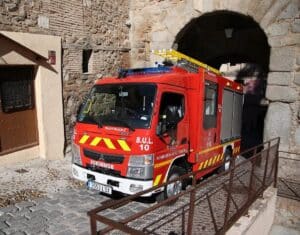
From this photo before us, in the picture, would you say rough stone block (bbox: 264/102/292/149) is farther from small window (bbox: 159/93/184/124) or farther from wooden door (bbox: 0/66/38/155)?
wooden door (bbox: 0/66/38/155)

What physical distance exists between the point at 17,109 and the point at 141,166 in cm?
398

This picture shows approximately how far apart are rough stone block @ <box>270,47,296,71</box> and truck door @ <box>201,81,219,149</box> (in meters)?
2.04

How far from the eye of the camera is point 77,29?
866 centimetres

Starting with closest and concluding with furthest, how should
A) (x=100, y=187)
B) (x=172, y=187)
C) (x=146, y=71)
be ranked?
1. (x=100, y=187)
2. (x=172, y=187)
3. (x=146, y=71)

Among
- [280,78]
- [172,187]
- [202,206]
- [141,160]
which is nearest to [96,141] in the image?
[141,160]

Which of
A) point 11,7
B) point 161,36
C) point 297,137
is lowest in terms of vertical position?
point 297,137

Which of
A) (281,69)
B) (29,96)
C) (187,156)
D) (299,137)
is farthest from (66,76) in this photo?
(299,137)

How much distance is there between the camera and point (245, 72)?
76.1ft

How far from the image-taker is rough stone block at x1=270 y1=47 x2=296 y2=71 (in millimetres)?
7601

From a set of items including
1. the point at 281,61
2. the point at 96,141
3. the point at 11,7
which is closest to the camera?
the point at 96,141

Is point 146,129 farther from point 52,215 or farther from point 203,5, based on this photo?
point 203,5

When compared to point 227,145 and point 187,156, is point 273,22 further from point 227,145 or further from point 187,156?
point 187,156

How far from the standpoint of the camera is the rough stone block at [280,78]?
7.67m

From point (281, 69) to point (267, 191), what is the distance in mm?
3023
